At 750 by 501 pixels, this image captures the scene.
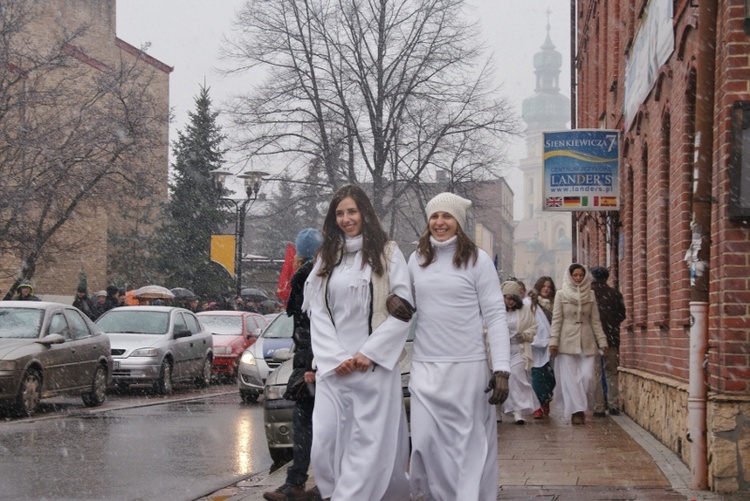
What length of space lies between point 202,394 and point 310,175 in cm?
1923

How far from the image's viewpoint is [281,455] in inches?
417

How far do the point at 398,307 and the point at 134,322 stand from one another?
15.5m

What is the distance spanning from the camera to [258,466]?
36.2 ft

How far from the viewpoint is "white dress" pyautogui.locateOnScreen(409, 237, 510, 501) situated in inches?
256

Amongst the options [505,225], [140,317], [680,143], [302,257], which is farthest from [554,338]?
[505,225]

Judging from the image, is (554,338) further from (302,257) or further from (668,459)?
(302,257)

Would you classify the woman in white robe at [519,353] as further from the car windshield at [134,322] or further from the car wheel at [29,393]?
the car windshield at [134,322]

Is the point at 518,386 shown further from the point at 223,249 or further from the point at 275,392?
the point at 223,249

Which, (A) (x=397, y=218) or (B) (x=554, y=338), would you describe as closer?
(B) (x=554, y=338)

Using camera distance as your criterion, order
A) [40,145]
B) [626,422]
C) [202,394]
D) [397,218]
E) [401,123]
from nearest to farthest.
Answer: [626,422], [202,394], [40,145], [401,123], [397,218]

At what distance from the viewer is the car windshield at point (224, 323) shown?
26.1 meters

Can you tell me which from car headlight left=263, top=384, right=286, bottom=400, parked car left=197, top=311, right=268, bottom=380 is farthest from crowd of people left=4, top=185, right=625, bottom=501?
parked car left=197, top=311, right=268, bottom=380

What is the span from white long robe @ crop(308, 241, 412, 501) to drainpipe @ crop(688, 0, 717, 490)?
261 centimetres

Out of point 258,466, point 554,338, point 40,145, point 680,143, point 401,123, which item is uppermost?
point 401,123
